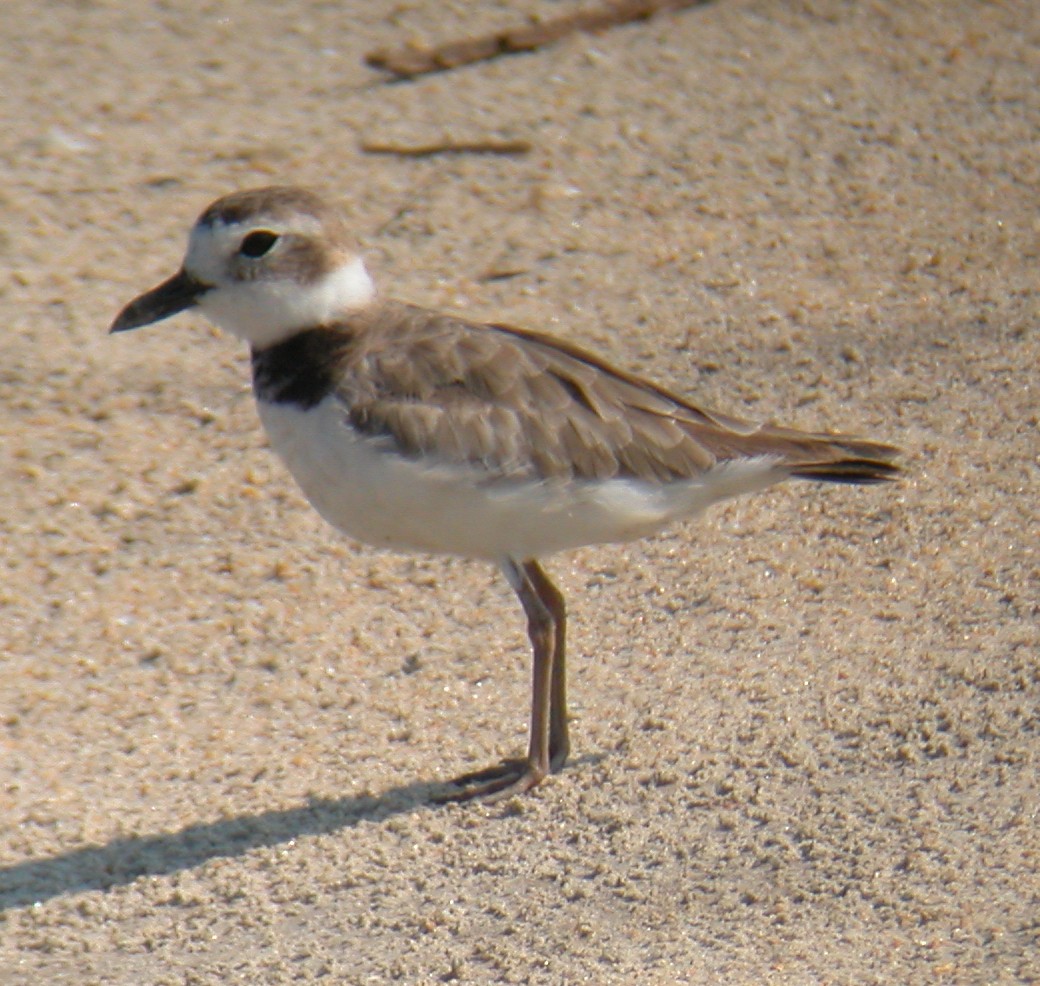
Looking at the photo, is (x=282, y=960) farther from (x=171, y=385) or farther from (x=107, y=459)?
(x=171, y=385)

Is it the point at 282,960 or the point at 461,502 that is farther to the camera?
the point at 461,502

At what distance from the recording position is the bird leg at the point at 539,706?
4.30 metres

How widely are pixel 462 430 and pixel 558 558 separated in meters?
1.19

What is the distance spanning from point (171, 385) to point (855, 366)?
2291mm

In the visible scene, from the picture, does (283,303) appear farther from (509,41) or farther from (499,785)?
(509,41)

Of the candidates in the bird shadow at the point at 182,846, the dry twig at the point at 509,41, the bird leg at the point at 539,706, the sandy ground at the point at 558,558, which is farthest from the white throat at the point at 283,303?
the dry twig at the point at 509,41

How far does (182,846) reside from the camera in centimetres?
416

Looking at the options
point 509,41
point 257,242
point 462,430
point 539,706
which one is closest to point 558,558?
point 539,706

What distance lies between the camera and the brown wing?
418 cm

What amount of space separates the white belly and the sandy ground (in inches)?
23.4

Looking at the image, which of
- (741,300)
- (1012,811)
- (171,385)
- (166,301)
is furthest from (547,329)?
(1012,811)

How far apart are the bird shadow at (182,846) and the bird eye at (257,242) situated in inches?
54.1

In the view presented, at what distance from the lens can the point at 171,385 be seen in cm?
594

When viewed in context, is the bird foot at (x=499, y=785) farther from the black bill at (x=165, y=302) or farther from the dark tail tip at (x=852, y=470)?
the black bill at (x=165, y=302)
